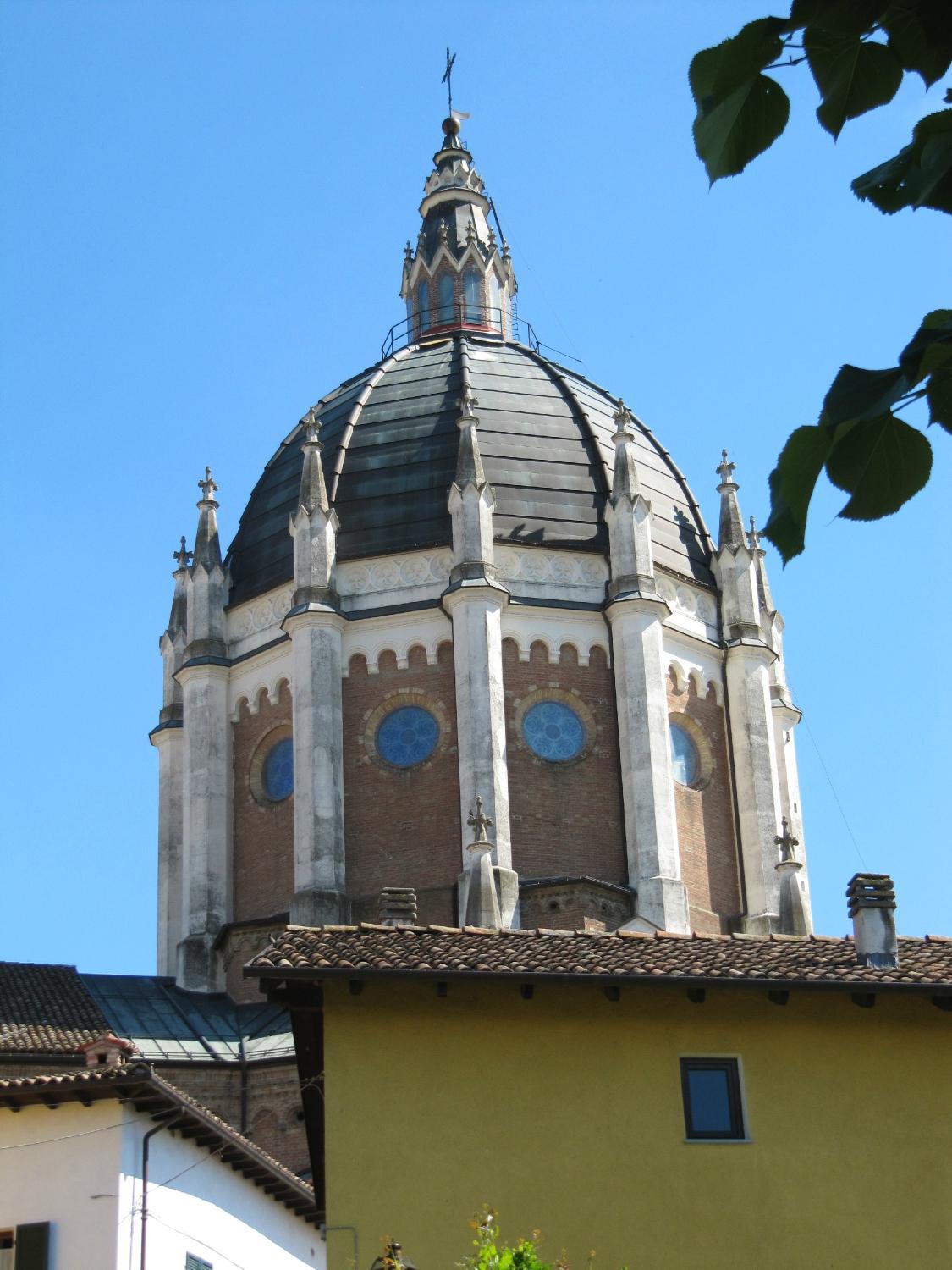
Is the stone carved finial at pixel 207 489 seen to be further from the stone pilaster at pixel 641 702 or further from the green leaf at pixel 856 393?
the green leaf at pixel 856 393

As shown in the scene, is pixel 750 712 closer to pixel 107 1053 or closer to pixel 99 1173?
pixel 107 1053

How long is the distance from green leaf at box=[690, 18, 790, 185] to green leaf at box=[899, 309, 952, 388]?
59cm

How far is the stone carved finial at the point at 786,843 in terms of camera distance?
→ 140 ft

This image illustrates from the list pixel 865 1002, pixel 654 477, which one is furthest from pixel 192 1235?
pixel 654 477

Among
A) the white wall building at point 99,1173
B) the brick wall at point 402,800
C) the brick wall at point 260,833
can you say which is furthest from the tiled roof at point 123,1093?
the brick wall at point 260,833

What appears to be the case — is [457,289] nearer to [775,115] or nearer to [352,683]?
[352,683]

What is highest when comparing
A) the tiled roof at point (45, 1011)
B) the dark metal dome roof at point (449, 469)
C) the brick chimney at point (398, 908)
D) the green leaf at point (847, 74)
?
the dark metal dome roof at point (449, 469)

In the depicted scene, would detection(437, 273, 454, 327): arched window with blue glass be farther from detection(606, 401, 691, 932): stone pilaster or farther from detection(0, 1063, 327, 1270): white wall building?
detection(0, 1063, 327, 1270): white wall building

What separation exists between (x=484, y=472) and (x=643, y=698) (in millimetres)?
6726

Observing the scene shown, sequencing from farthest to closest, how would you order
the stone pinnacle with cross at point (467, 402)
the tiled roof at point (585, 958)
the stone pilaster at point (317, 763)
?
the stone pinnacle with cross at point (467, 402), the stone pilaster at point (317, 763), the tiled roof at point (585, 958)

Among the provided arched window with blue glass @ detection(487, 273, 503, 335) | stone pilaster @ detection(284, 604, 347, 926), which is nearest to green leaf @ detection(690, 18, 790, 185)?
stone pilaster @ detection(284, 604, 347, 926)

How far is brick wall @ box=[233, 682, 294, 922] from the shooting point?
43.5 m

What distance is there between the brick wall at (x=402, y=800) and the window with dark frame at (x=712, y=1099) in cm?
2260

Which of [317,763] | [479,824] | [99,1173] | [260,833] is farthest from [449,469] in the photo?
[99,1173]
